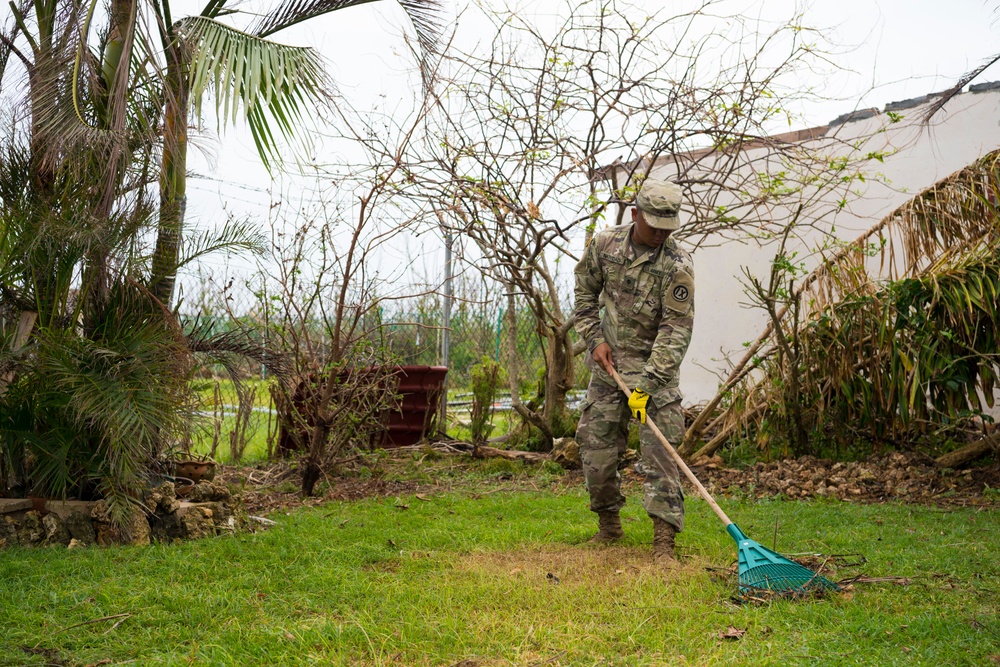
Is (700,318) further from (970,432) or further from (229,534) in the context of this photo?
(229,534)

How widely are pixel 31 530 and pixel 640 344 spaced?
3.79 m

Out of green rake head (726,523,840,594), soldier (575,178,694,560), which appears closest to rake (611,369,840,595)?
green rake head (726,523,840,594)

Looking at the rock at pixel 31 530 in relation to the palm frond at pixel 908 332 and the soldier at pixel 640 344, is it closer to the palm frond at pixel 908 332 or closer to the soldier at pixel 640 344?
the soldier at pixel 640 344

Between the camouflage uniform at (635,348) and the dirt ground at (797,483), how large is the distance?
2290mm

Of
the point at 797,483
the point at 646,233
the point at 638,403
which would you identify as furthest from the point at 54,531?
the point at 797,483

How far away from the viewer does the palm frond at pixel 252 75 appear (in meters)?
5.31

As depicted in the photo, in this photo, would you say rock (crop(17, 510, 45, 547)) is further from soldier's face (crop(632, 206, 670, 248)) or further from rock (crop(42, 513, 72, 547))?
soldier's face (crop(632, 206, 670, 248))

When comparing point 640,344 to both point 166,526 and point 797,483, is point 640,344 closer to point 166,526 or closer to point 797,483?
point 797,483

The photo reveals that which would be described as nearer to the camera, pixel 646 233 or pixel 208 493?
pixel 646 233

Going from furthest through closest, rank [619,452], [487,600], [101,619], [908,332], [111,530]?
[908,332] < [619,452] < [111,530] < [487,600] < [101,619]

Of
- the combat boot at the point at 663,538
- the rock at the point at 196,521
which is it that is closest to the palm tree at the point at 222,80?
the rock at the point at 196,521

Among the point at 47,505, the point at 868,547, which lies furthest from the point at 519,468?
the point at 47,505

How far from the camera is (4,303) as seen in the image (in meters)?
5.52

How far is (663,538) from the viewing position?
519 centimetres
